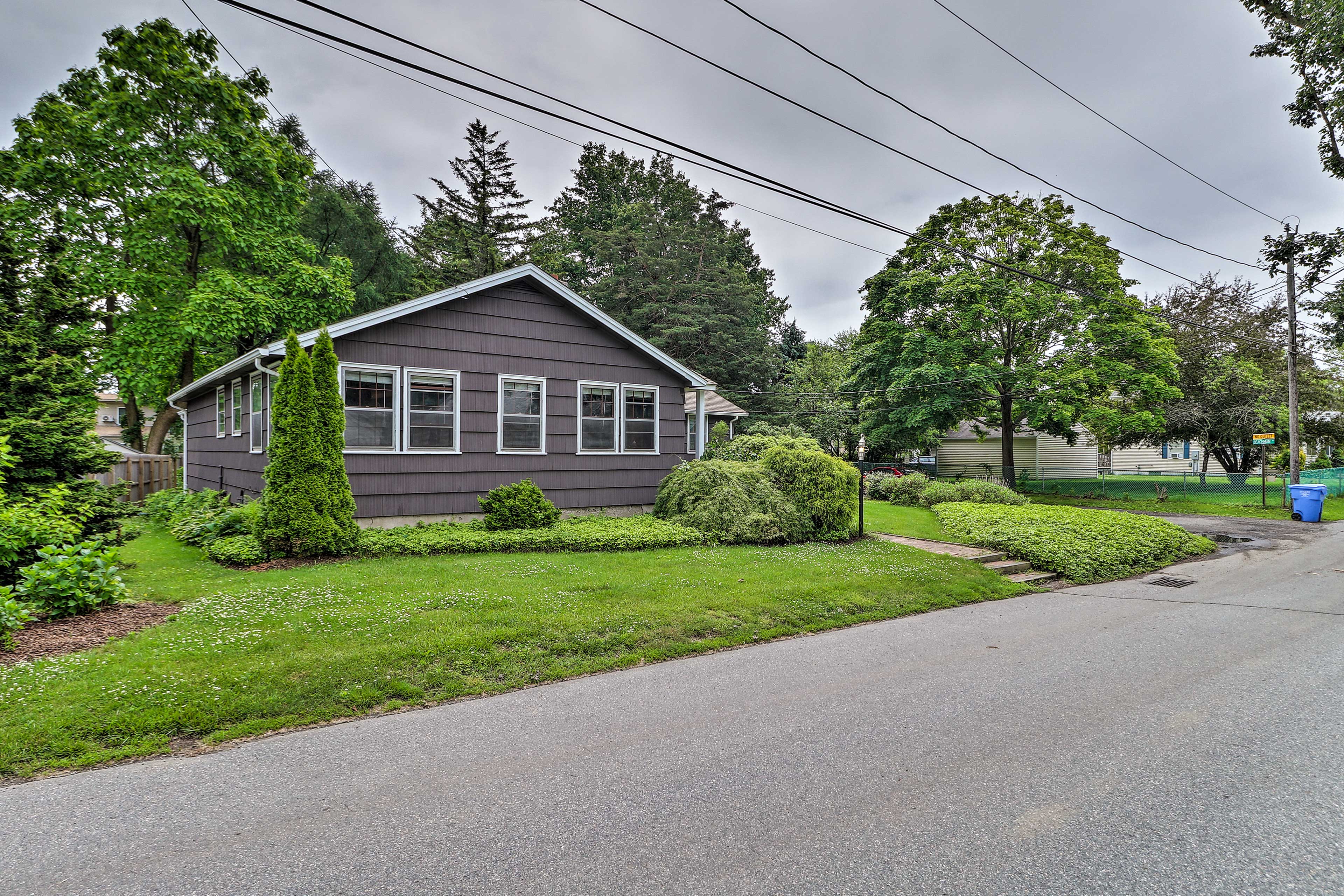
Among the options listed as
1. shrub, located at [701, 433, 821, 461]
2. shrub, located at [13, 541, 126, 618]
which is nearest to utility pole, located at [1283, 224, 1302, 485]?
shrub, located at [701, 433, 821, 461]

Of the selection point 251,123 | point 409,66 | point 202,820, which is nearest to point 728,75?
point 409,66

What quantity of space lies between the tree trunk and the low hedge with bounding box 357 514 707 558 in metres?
18.0

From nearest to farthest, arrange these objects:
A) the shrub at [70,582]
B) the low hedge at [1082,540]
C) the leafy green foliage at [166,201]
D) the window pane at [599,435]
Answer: the shrub at [70,582]
the low hedge at [1082,540]
the window pane at [599,435]
the leafy green foliage at [166,201]

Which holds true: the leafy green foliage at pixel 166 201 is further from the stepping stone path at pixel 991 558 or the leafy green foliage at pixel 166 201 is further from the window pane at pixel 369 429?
the stepping stone path at pixel 991 558

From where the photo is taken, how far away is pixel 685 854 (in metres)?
2.52

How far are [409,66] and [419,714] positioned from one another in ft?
18.7

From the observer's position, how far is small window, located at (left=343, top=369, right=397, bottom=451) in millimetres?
10133

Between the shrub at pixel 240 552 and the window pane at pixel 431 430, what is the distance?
2899 millimetres

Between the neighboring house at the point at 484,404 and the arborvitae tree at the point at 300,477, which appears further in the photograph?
the neighboring house at the point at 484,404

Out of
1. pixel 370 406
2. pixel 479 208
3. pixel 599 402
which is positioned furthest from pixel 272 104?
pixel 599 402

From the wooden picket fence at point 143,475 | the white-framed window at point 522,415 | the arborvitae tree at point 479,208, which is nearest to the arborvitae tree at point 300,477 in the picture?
the white-framed window at point 522,415

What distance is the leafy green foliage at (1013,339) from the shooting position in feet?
68.6

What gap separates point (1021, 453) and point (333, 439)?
32592 millimetres

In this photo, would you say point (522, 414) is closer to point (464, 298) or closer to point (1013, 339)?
point (464, 298)
